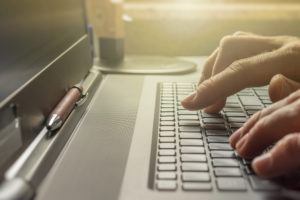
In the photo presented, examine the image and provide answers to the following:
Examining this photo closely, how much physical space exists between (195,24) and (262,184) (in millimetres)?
853

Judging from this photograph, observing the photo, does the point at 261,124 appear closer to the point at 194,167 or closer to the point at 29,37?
the point at 194,167

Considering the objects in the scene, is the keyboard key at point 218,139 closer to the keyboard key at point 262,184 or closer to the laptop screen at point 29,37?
the keyboard key at point 262,184

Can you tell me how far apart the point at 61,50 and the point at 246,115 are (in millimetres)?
299

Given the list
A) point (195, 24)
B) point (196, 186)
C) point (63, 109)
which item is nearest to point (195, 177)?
point (196, 186)

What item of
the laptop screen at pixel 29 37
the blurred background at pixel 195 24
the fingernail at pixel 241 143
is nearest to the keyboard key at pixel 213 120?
the fingernail at pixel 241 143

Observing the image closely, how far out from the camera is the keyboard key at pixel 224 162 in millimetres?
418

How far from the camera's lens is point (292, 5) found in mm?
1208

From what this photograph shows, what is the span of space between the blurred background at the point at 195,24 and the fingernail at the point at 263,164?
2.71 ft

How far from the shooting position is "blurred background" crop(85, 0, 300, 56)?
1169mm

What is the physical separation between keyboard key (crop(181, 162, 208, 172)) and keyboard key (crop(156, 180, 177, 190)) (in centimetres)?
3

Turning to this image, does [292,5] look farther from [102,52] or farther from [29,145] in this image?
[29,145]

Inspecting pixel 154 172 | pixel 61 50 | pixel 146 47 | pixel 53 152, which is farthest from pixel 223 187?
pixel 146 47

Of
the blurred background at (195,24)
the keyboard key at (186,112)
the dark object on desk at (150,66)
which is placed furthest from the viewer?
the blurred background at (195,24)

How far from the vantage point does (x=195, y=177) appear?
39 centimetres
